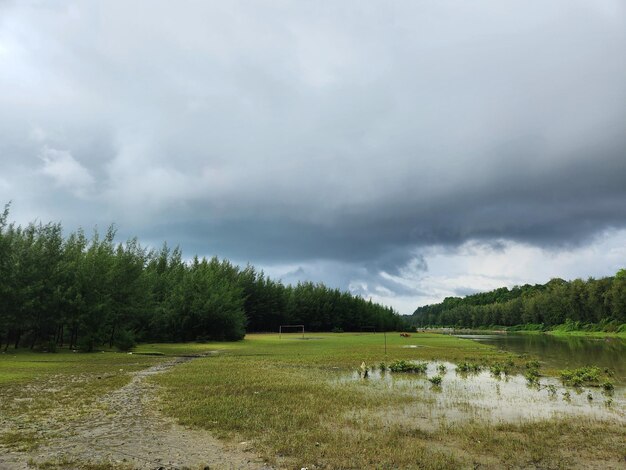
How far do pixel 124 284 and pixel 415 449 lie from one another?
42942 millimetres

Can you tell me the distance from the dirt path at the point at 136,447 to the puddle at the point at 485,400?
4.90 meters

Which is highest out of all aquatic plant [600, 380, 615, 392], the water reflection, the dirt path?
the water reflection

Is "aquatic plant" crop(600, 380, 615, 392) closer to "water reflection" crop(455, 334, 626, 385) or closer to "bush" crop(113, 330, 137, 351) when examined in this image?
"water reflection" crop(455, 334, 626, 385)

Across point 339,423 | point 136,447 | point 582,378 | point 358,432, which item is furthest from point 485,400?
point 136,447

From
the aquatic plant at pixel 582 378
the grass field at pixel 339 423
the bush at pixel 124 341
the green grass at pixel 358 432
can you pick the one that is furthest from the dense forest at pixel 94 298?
the aquatic plant at pixel 582 378

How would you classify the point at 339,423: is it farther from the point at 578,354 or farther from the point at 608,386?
the point at 578,354

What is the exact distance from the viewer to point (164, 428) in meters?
11.7

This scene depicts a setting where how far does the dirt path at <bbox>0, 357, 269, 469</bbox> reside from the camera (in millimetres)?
8891

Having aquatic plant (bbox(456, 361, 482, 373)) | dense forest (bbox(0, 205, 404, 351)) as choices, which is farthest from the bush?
aquatic plant (bbox(456, 361, 482, 373))

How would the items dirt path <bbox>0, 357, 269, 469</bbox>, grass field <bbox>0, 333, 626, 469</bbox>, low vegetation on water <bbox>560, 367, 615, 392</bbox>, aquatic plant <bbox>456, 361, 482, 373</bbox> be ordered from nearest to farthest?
dirt path <bbox>0, 357, 269, 469</bbox> → grass field <bbox>0, 333, 626, 469</bbox> → low vegetation on water <bbox>560, 367, 615, 392</bbox> → aquatic plant <bbox>456, 361, 482, 373</bbox>

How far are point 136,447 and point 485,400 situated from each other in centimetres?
1216

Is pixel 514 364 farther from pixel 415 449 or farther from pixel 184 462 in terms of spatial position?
pixel 184 462

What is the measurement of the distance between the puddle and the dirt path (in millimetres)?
4896

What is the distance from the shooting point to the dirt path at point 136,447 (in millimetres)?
8891
